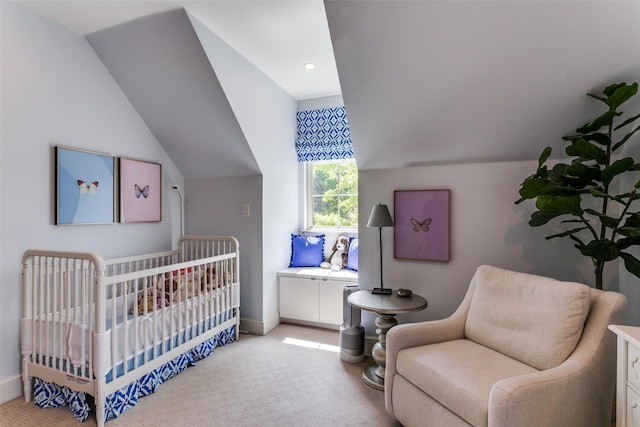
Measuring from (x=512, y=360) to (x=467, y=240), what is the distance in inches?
37.6

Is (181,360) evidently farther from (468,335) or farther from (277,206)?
(468,335)

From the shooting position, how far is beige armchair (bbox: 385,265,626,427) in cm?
123

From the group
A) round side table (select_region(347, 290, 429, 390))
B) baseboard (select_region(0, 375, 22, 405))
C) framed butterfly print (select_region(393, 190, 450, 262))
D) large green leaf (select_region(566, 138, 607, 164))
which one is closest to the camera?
large green leaf (select_region(566, 138, 607, 164))

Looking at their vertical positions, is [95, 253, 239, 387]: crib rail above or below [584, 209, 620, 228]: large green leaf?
below

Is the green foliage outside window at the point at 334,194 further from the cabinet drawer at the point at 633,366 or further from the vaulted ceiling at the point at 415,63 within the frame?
the cabinet drawer at the point at 633,366

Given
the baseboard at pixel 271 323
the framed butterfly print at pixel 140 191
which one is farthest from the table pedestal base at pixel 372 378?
the framed butterfly print at pixel 140 191

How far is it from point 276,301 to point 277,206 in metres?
1.04

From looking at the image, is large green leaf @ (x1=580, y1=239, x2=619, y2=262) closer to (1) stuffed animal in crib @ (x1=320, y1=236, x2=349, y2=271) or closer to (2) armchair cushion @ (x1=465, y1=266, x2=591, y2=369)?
(2) armchair cushion @ (x1=465, y1=266, x2=591, y2=369)

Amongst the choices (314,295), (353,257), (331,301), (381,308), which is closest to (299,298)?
(314,295)

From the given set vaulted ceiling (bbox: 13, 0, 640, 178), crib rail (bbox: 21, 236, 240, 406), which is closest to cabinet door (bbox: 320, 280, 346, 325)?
crib rail (bbox: 21, 236, 240, 406)

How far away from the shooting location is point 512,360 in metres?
1.58

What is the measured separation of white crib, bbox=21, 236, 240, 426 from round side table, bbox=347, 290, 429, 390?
1.29 metres

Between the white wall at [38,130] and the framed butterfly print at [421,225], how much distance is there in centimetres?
247

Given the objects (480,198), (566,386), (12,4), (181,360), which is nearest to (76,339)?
(181,360)
